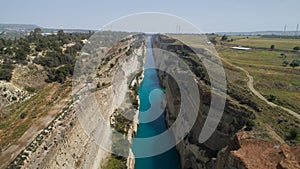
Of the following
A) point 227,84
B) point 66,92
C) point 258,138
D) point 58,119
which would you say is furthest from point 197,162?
point 66,92

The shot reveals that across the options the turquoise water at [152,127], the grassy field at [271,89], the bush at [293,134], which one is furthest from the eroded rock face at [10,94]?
the bush at [293,134]

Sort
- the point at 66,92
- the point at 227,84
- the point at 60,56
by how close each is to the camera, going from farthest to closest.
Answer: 1. the point at 60,56
2. the point at 227,84
3. the point at 66,92

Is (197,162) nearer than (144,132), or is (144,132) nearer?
(197,162)

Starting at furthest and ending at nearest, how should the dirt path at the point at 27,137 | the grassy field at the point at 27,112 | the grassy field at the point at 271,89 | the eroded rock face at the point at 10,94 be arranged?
the eroded rock face at the point at 10,94, the grassy field at the point at 271,89, the grassy field at the point at 27,112, the dirt path at the point at 27,137

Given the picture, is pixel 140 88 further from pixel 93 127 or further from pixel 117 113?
pixel 93 127

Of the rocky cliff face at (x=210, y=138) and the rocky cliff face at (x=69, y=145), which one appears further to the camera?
the rocky cliff face at (x=210, y=138)

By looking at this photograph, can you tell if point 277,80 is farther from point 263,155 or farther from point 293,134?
point 263,155

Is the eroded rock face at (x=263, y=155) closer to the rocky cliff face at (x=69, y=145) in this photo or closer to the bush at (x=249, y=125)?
the bush at (x=249, y=125)

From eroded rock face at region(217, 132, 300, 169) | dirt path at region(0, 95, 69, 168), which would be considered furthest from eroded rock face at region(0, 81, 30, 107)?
eroded rock face at region(217, 132, 300, 169)

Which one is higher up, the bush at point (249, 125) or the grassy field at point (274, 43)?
the grassy field at point (274, 43)

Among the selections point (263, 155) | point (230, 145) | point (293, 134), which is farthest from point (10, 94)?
point (293, 134)

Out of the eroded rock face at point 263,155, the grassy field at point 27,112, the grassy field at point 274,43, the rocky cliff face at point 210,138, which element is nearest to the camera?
the eroded rock face at point 263,155
